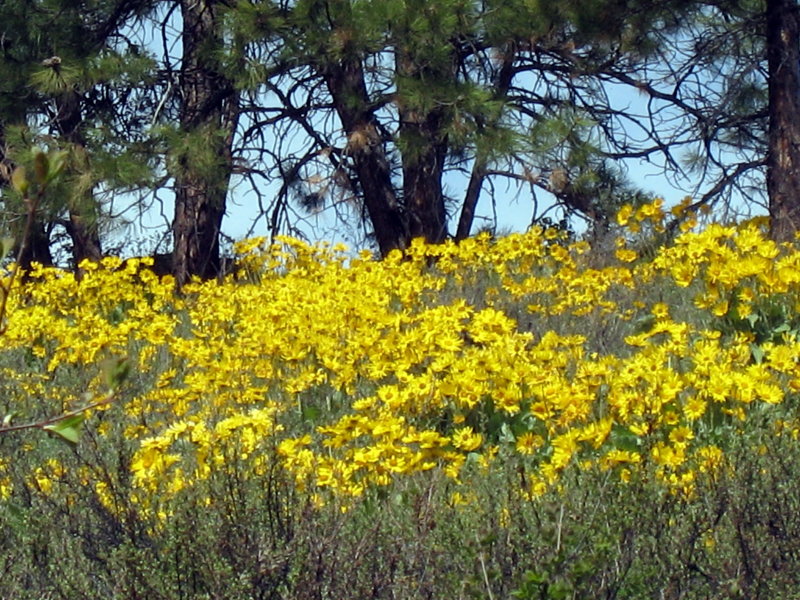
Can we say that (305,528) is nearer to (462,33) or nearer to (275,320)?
(275,320)

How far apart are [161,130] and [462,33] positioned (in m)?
2.22

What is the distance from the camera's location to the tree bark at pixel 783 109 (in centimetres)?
841

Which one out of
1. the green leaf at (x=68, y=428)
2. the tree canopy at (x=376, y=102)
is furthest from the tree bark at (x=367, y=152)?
the green leaf at (x=68, y=428)

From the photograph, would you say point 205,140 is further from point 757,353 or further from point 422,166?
point 757,353

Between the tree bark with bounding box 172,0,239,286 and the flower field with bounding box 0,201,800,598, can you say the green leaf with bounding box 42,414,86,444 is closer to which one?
the flower field with bounding box 0,201,800,598

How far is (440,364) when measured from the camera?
4.31 meters

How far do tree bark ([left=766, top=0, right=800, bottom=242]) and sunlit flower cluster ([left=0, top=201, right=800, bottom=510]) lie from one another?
920 millimetres

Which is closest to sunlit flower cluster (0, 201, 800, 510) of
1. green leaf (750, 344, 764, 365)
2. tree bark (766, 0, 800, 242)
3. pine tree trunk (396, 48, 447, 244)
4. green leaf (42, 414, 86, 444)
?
green leaf (750, 344, 764, 365)

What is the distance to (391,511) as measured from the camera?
3340mm

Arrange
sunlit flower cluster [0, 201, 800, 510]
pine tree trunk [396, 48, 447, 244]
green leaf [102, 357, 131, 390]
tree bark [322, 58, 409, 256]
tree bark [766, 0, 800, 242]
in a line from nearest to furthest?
green leaf [102, 357, 131, 390] → sunlit flower cluster [0, 201, 800, 510] → tree bark [766, 0, 800, 242] → pine tree trunk [396, 48, 447, 244] → tree bark [322, 58, 409, 256]

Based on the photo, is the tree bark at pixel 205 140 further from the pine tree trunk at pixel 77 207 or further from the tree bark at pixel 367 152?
the tree bark at pixel 367 152

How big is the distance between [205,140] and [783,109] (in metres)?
3.92

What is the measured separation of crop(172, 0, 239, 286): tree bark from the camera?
964 cm

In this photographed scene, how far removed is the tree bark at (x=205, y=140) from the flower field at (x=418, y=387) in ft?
6.74
